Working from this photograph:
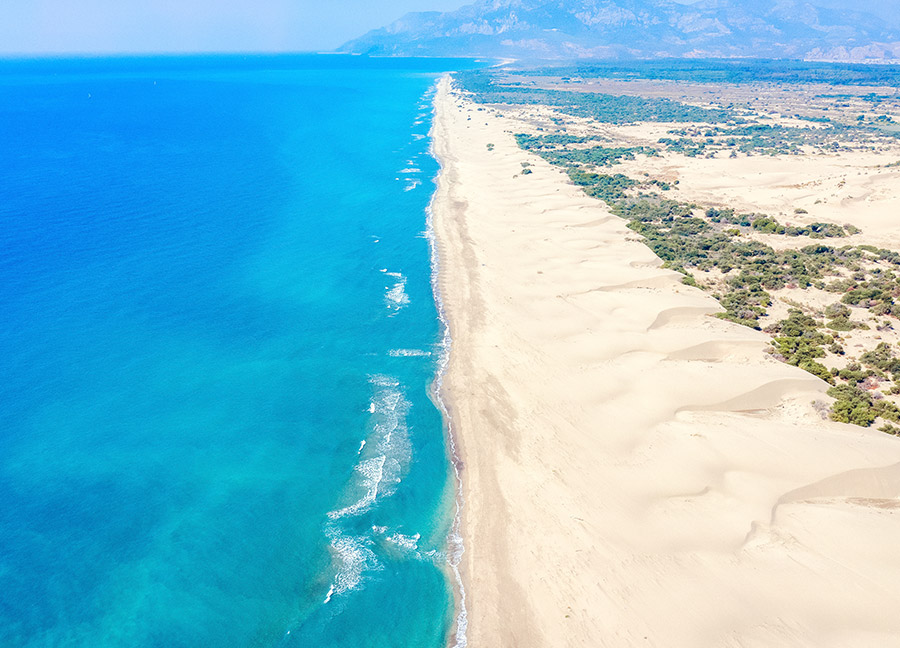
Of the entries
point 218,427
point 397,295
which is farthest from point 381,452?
point 397,295

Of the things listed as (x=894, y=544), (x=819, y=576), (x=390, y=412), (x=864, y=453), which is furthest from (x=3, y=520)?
(x=864, y=453)

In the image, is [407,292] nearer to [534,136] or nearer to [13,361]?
[13,361]

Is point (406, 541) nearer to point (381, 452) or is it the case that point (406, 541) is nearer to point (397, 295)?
point (381, 452)

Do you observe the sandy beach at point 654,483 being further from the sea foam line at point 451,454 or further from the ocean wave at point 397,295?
the ocean wave at point 397,295

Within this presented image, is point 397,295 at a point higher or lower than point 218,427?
lower

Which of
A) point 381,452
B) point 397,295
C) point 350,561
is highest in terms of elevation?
point 397,295

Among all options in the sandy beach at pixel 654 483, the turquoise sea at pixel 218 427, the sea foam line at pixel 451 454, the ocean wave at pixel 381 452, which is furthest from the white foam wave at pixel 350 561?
the sandy beach at pixel 654 483

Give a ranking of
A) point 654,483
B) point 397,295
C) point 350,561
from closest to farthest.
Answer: point 350,561
point 654,483
point 397,295
